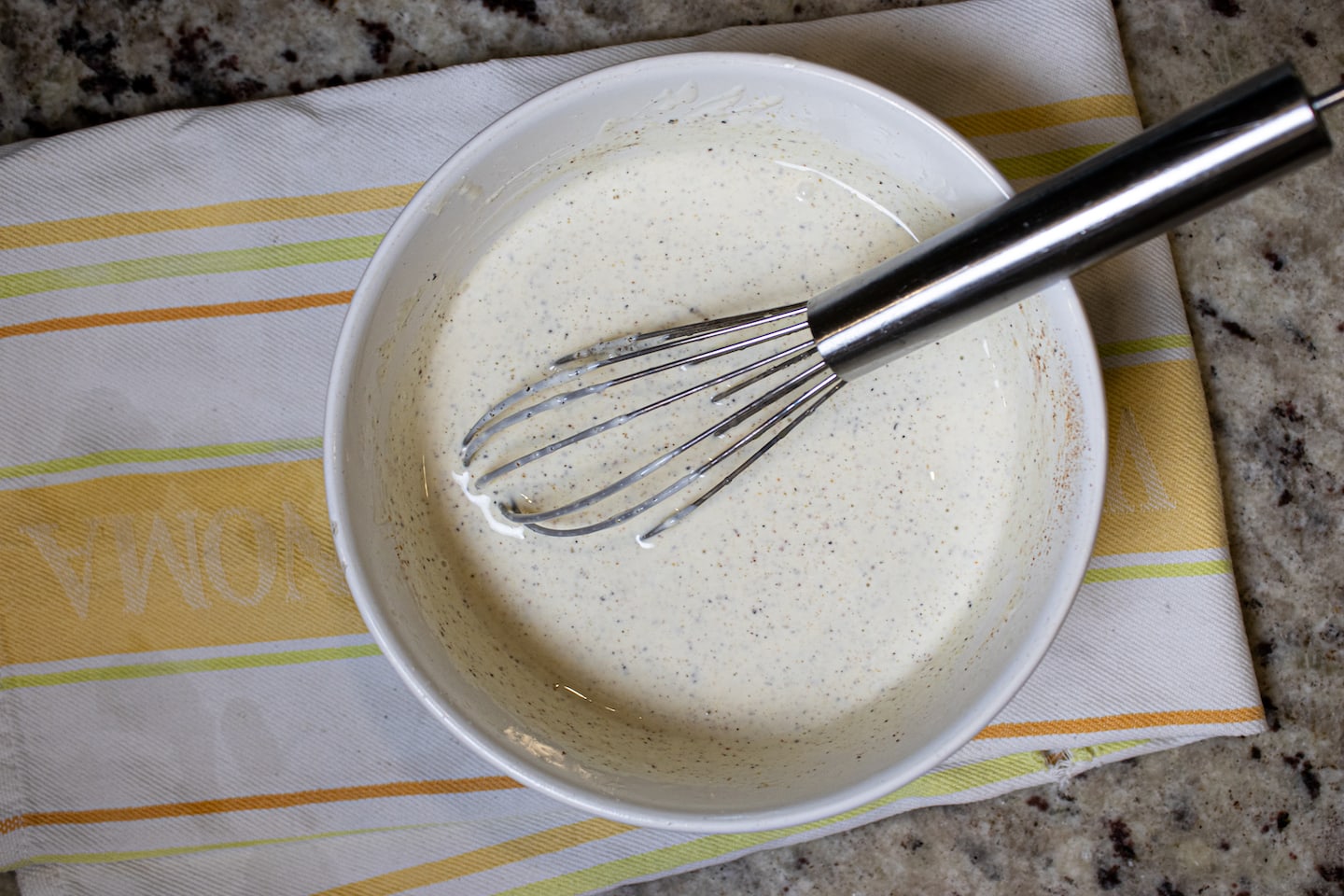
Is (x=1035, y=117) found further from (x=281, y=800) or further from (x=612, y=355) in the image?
(x=281, y=800)

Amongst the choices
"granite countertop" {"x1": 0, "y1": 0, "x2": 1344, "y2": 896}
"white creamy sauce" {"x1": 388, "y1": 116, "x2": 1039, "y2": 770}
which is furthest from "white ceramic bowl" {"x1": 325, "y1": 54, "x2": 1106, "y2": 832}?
"granite countertop" {"x1": 0, "y1": 0, "x2": 1344, "y2": 896}

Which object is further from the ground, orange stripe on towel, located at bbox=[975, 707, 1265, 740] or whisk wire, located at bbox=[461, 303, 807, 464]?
whisk wire, located at bbox=[461, 303, 807, 464]

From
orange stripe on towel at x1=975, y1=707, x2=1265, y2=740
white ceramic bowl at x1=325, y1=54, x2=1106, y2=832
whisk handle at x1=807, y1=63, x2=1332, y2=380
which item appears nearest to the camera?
whisk handle at x1=807, y1=63, x2=1332, y2=380

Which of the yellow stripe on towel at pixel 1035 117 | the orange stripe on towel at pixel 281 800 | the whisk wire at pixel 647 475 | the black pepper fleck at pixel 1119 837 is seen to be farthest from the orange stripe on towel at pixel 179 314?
the black pepper fleck at pixel 1119 837

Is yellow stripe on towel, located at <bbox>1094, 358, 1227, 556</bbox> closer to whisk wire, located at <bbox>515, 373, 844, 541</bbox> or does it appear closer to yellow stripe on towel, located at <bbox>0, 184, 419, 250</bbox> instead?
whisk wire, located at <bbox>515, 373, 844, 541</bbox>

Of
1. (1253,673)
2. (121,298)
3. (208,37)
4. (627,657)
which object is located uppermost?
(208,37)

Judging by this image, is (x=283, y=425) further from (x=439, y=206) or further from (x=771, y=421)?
(x=771, y=421)

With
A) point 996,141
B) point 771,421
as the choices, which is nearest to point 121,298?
point 771,421

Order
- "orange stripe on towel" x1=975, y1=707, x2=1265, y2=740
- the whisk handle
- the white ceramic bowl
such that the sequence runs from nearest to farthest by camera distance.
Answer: the whisk handle, the white ceramic bowl, "orange stripe on towel" x1=975, y1=707, x2=1265, y2=740
